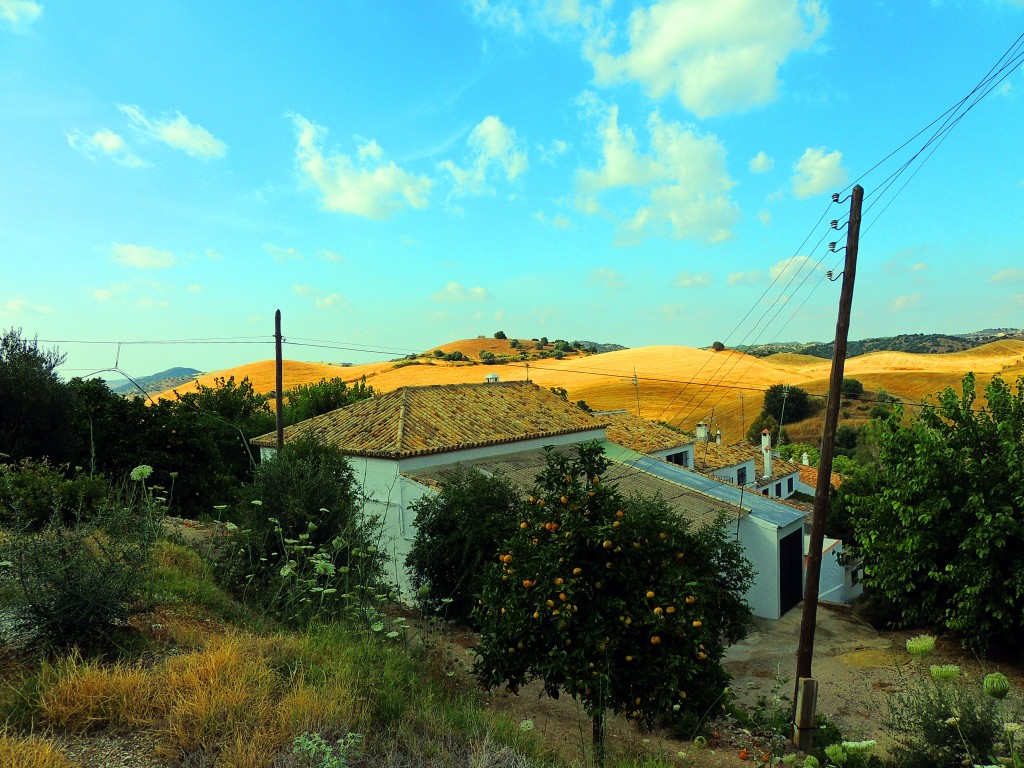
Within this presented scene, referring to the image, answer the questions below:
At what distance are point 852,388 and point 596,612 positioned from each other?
63.0 meters

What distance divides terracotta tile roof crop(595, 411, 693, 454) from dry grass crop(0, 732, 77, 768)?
23.6 meters

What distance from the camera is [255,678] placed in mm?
4605

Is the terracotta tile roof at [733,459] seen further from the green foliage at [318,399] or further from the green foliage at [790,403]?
the green foliage at [790,403]

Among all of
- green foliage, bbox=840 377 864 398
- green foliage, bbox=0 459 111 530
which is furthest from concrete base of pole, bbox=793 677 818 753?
green foliage, bbox=840 377 864 398

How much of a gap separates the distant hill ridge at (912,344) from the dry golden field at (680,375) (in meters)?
14.1

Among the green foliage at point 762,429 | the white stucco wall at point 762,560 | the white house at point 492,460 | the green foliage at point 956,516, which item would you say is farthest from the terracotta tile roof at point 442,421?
the green foliage at point 762,429

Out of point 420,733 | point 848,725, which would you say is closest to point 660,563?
point 420,733

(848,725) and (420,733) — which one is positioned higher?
(420,733)

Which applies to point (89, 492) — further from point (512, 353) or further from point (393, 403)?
point (512, 353)

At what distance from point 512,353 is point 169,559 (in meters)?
64.4

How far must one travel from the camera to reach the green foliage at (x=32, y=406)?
15.9 meters

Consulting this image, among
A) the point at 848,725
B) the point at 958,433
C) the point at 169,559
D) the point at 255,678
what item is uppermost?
the point at 958,433

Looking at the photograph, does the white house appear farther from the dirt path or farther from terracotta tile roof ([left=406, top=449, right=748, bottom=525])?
the dirt path

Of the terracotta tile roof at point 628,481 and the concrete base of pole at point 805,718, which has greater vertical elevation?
the terracotta tile roof at point 628,481
